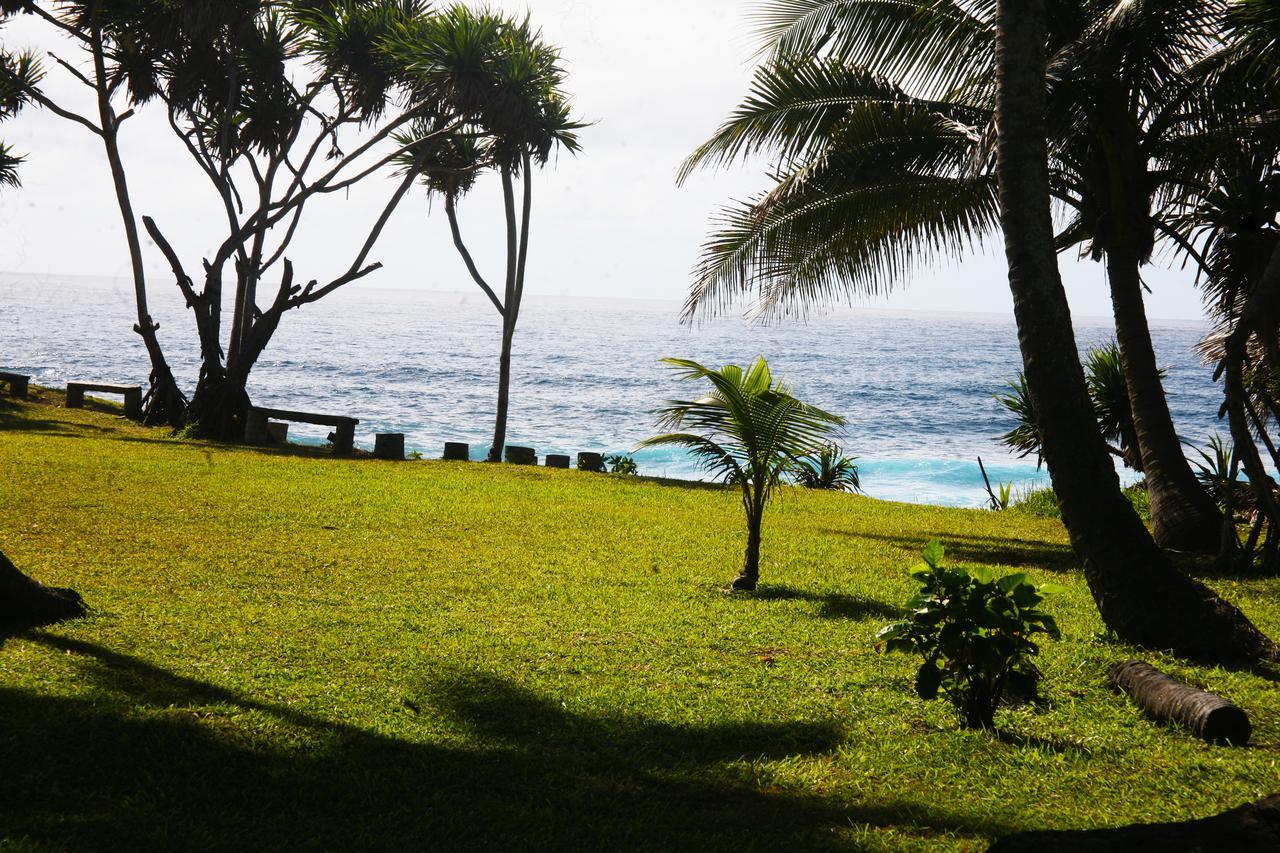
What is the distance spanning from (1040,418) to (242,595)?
4.80m

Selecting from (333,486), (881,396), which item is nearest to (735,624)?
(333,486)

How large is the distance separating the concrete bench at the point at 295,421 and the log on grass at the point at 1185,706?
13057 mm

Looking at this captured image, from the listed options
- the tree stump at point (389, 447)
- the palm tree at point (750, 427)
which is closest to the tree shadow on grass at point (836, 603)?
the palm tree at point (750, 427)

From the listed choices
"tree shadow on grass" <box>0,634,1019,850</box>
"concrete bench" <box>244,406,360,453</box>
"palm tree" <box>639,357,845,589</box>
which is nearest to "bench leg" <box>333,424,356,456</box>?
"concrete bench" <box>244,406,360,453</box>

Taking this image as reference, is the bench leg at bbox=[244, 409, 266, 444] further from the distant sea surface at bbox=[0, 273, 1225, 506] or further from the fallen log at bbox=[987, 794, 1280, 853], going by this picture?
the fallen log at bbox=[987, 794, 1280, 853]

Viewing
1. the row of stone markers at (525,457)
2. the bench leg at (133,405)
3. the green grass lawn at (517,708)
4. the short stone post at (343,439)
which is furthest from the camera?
the bench leg at (133,405)

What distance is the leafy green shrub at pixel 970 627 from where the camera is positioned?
3.95 meters

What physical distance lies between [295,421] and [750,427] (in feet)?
36.3

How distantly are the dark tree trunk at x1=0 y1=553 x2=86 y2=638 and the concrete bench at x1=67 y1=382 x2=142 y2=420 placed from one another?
1416 cm

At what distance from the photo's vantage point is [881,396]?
50.1m

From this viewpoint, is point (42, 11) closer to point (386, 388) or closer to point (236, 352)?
point (236, 352)

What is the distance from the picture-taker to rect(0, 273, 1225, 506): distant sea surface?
33188 millimetres

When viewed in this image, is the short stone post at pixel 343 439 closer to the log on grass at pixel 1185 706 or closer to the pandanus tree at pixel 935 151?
the pandanus tree at pixel 935 151

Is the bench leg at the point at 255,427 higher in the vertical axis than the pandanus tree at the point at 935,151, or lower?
lower
